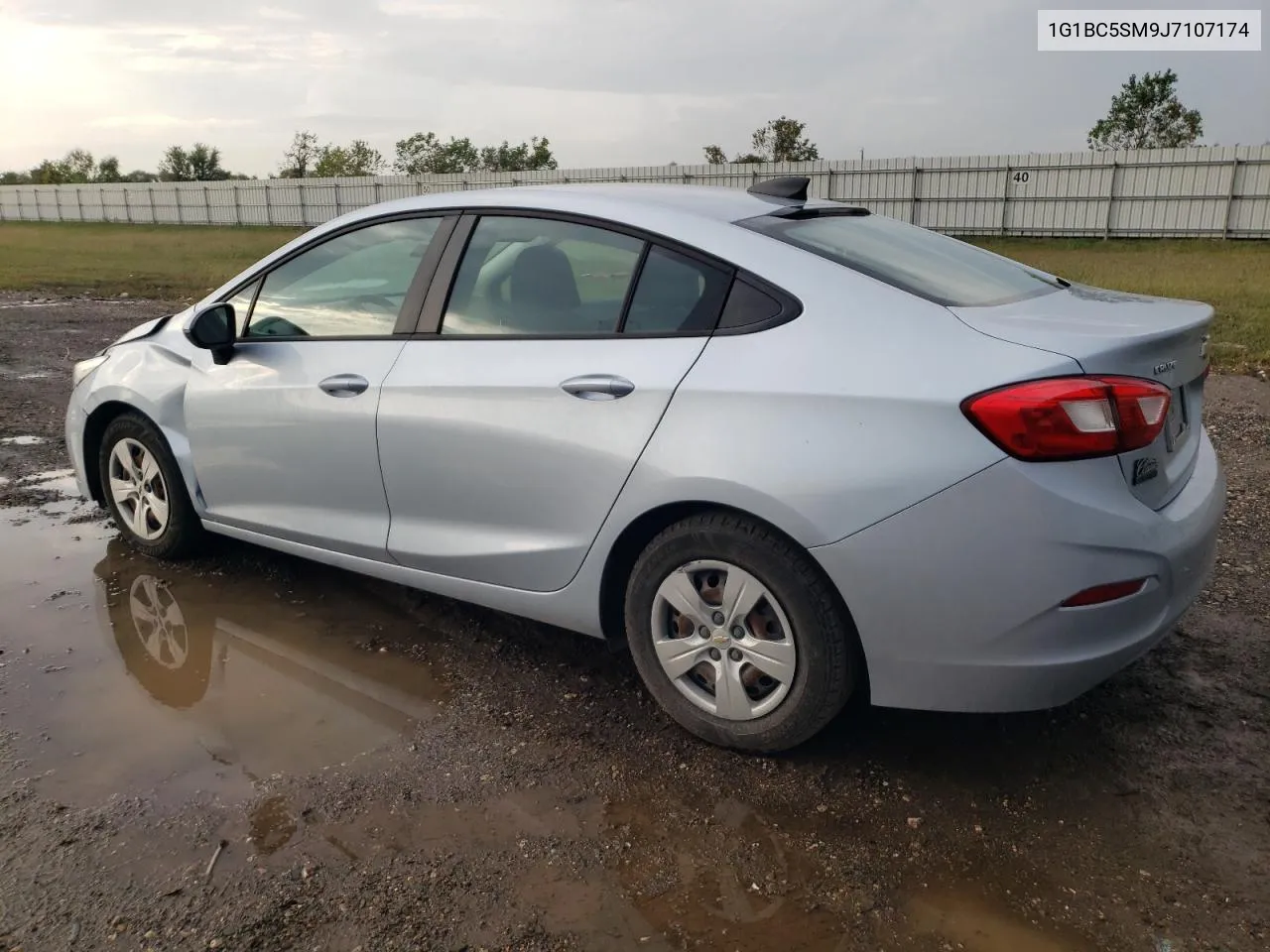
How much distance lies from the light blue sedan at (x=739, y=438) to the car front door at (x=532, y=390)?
0.01 m

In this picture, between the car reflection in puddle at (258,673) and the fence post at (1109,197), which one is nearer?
the car reflection in puddle at (258,673)

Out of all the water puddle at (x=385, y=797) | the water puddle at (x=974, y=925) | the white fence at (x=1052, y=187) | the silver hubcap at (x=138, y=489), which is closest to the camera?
the water puddle at (x=974, y=925)

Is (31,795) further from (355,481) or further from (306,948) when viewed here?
(355,481)

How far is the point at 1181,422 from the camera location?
9.23 ft

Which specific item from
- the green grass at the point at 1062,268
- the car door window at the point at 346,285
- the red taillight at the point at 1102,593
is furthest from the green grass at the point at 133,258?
the red taillight at the point at 1102,593

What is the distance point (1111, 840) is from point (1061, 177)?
89.0ft

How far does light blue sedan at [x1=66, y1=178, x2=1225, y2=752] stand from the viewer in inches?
96.6

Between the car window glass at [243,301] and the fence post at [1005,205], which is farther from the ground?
the fence post at [1005,205]

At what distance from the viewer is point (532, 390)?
310 cm

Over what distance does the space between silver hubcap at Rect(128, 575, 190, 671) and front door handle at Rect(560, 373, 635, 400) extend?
1.87 m

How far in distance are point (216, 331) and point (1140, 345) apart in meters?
3.26

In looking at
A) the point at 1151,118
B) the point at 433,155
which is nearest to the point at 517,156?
the point at 433,155

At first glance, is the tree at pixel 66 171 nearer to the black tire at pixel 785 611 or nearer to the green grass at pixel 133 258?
the green grass at pixel 133 258

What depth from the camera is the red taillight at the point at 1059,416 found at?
2381mm
